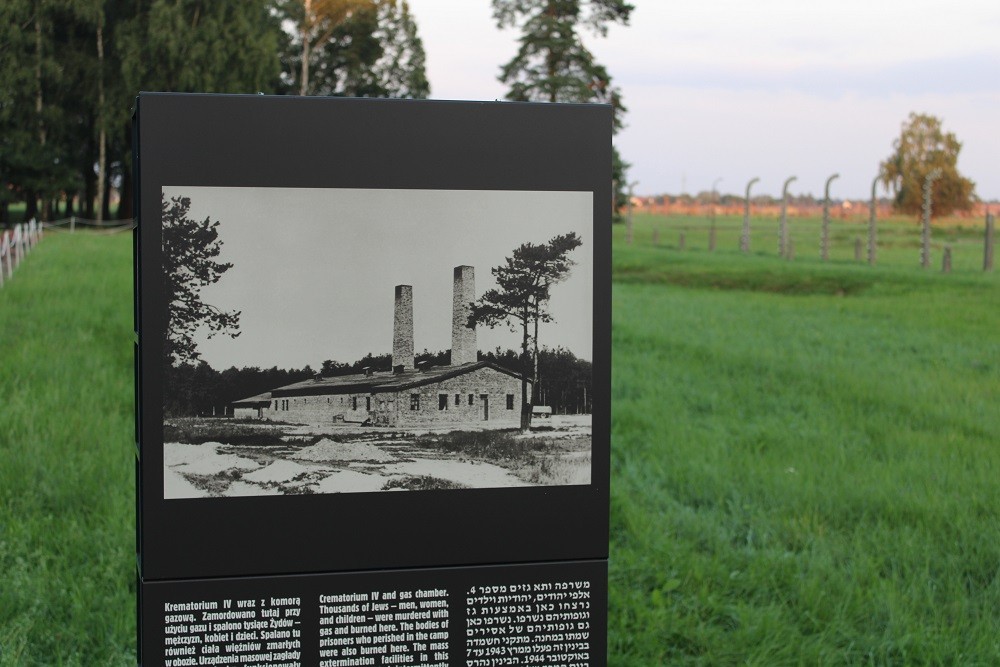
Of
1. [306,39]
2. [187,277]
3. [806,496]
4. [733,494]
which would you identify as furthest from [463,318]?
[306,39]

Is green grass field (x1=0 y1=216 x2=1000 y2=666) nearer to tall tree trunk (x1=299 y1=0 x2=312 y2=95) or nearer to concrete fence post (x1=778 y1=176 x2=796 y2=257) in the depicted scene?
concrete fence post (x1=778 y1=176 x2=796 y2=257)

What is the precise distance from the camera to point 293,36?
32.8 m

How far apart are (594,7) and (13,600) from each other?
93.1 ft

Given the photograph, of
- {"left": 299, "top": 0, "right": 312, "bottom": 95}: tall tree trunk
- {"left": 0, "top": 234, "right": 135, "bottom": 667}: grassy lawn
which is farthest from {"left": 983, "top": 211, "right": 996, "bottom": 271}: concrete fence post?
{"left": 299, "top": 0, "right": 312, "bottom": 95}: tall tree trunk

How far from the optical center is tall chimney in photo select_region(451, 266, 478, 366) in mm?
1980

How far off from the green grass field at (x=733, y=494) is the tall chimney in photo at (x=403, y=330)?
189cm

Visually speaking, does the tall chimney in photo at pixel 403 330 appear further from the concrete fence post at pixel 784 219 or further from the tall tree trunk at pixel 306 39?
the tall tree trunk at pixel 306 39

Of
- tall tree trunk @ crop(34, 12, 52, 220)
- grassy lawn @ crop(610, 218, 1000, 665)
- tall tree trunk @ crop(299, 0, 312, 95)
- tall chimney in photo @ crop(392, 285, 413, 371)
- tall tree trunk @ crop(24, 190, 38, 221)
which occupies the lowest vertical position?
grassy lawn @ crop(610, 218, 1000, 665)

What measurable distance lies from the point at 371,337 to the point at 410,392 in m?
0.13

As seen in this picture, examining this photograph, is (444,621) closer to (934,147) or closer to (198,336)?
(198,336)

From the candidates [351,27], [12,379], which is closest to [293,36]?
[351,27]

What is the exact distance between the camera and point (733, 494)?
4.84 meters

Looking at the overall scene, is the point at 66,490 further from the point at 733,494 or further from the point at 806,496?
the point at 806,496

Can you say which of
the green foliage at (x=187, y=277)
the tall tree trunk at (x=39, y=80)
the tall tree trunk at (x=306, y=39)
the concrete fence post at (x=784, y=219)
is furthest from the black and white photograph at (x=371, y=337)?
the tall tree trunk at (x=306, y=39)
